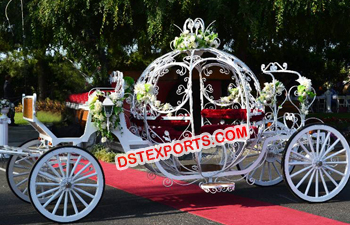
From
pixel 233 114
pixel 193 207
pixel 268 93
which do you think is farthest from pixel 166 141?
pixel 268 93

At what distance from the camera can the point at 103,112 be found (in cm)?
551

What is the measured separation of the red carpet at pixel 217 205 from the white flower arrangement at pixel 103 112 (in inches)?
49.9

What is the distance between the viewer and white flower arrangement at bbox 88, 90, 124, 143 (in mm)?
5488

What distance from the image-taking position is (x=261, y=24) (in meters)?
11.0

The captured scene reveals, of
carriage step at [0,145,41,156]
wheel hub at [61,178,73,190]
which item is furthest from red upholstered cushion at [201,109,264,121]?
carriage step at [0,145,41,156]

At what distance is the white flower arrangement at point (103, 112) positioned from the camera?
5488 mm

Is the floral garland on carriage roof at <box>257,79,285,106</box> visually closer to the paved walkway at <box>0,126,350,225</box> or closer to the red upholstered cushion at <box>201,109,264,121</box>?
the red upholstered cushion at <box>201,109,264,121</box>

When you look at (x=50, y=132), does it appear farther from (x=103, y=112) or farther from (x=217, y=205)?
(x=217, y=205)

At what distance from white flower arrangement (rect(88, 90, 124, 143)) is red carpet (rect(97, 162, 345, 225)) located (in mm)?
1268

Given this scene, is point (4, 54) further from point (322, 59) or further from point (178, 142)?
point (178, 142)

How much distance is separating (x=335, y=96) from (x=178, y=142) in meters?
19.0

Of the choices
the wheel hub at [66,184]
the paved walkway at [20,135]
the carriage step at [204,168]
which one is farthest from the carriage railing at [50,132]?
the paved walkway at [20,135]

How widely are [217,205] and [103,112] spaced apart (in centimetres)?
181

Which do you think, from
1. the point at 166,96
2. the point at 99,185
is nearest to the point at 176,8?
the point at 166,96
